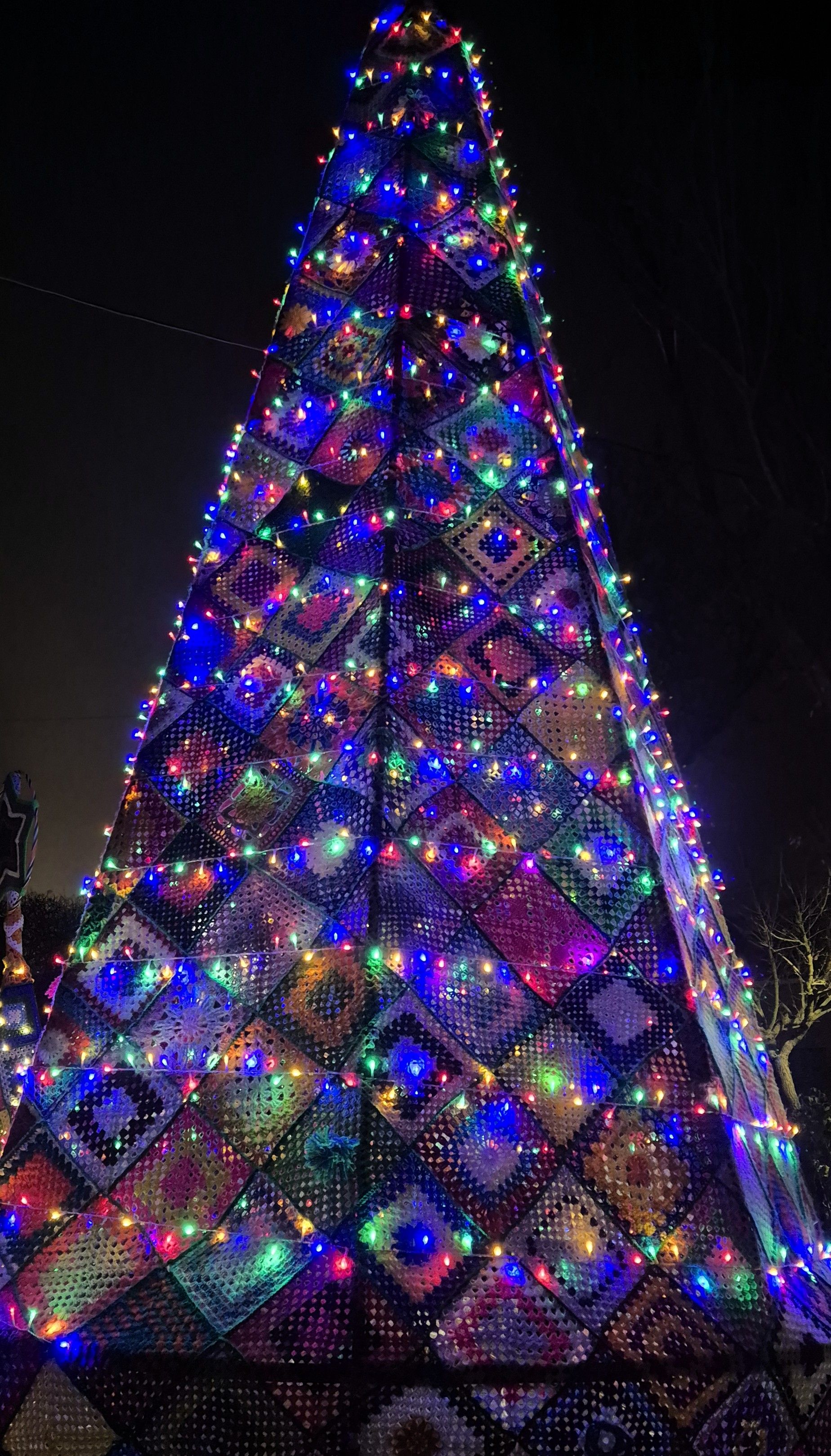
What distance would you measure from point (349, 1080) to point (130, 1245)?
1.88ft

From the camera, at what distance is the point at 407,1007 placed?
1.95 meters

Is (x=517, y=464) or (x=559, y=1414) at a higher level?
(x=517, y=464)

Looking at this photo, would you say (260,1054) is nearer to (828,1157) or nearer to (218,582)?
(218,582)

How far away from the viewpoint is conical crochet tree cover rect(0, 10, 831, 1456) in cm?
169

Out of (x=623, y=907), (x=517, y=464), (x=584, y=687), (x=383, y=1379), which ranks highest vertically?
(x=517, y=464)

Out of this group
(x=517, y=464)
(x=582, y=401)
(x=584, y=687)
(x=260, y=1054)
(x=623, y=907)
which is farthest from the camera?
(x=582, y=401)

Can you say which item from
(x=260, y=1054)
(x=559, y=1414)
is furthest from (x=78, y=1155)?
(x=559, y=1414)

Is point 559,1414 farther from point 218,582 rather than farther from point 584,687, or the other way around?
point 218,582

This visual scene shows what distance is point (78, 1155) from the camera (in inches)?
82.0

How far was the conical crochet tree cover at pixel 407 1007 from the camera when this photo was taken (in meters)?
1.69

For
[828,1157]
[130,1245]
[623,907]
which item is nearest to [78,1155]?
[130,1245]

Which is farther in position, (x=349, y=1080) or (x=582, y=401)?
(x=582, y=401)

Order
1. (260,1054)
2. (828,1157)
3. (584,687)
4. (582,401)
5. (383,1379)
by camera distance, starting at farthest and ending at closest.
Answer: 1. (582,401)
2. (828,1157)
3. (584,687)
4. (260,1054)
5. (383,1379)

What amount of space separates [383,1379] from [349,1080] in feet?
1.60
